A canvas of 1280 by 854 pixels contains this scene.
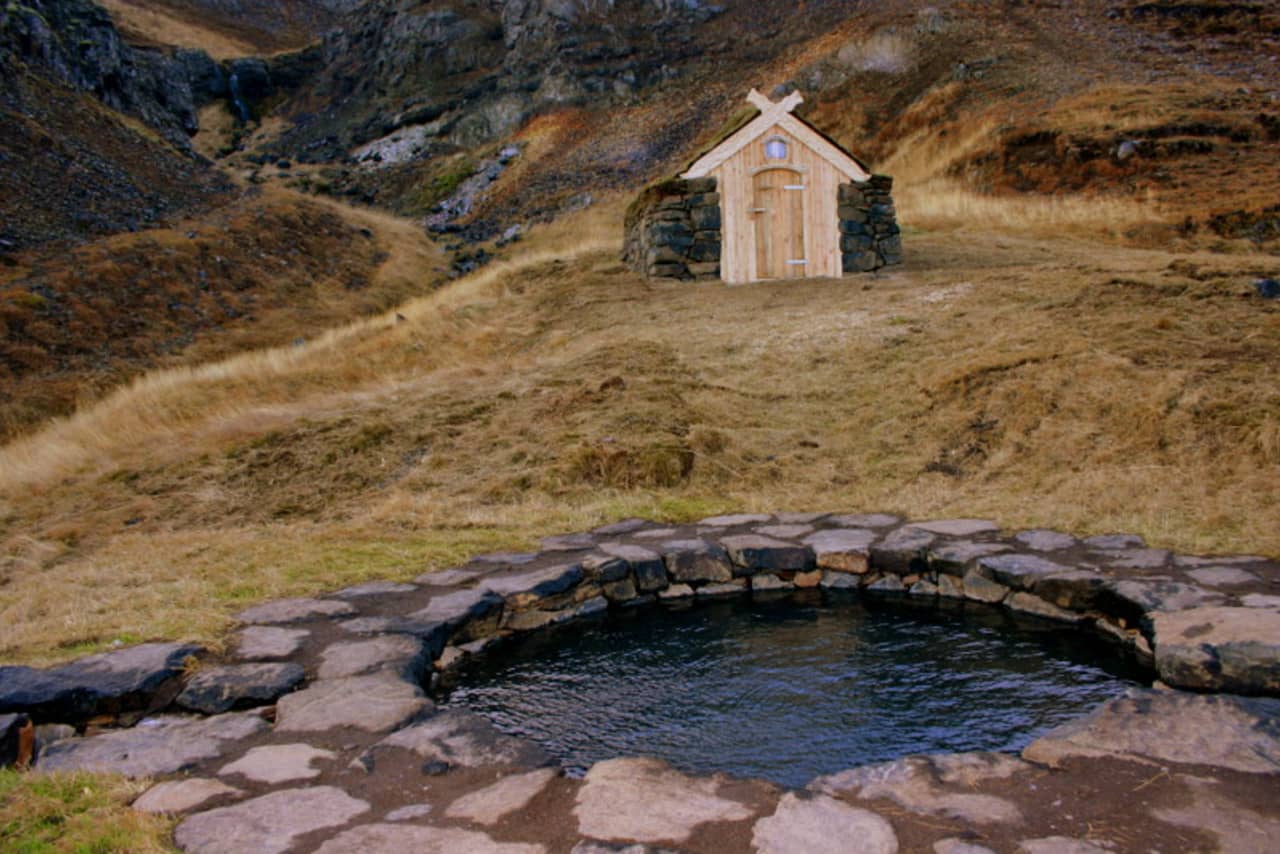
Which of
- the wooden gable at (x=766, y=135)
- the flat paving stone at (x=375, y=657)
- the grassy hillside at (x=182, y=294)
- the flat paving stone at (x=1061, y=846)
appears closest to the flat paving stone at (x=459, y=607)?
the flat paving stone at (x=375, y=657)

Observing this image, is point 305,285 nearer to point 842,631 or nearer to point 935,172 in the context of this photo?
point 935,172

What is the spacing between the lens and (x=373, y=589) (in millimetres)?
5191

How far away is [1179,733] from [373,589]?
13.6ft

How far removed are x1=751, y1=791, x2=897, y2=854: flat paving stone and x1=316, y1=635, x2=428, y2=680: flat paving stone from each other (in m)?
2.05

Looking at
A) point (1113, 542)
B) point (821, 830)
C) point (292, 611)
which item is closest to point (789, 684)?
point (821, 830)

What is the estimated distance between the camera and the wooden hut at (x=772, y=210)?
15.9 metres

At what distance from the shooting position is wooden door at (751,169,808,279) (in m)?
16.0

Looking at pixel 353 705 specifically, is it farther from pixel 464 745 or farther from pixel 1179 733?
pixel 1179 733

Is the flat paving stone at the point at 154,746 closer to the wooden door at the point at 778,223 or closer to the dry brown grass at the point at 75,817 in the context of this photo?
the dry brown grass at the point at 75,817

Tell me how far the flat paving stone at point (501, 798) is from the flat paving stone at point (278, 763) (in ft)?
1.91

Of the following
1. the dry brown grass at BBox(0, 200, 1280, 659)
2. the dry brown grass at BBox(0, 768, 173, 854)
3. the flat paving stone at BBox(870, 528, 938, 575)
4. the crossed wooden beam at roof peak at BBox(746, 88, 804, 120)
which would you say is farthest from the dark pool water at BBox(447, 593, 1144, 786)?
the crossed wooden beam at roof peak at BBox(746, 88, 804, 120)

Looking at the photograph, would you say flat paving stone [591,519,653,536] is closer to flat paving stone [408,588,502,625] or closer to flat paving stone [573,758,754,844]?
flat paving stone [408,588,502,625]

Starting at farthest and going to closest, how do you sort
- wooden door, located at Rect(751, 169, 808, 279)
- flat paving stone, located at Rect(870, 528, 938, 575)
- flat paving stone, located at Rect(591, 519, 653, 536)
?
1. wooden door, located at Rect(751, 169, 808, 279)
2. flat paving stone, located at Rect(591, 519, 653, 536)
3. flat paving stone, located at Rect(870, 528, 938, 575)

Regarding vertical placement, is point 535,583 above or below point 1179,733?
below
